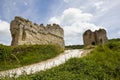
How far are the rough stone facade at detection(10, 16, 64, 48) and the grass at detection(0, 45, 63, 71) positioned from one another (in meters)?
7.34

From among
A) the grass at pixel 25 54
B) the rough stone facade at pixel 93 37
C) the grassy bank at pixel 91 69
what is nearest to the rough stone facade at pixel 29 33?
the grass at pixel 25 54

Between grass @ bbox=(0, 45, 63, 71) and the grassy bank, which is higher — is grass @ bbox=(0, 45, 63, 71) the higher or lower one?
the higher one

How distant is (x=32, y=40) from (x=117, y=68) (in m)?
20.2

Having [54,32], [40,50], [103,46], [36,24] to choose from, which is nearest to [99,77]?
[103,46]

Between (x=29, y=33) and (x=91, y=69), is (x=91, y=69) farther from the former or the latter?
(x=29, y=33)

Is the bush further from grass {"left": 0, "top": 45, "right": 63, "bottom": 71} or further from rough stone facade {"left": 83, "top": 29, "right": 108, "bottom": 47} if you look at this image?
rough stone facade {"left": 83, "top": 29, "right": 108, "bottom": 47}

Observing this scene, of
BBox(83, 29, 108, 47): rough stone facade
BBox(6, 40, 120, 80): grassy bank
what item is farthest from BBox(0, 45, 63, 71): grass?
BBox(83, 29, 108, 47): rough stone facade

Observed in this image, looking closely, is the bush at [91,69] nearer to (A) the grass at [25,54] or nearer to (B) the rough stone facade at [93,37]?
(A) the grass at [25,54]

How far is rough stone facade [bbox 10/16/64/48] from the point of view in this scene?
3189cm

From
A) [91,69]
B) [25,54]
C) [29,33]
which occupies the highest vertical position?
[29,33]

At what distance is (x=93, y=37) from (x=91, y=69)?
4335cm

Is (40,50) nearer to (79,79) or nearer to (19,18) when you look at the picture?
(19,18)

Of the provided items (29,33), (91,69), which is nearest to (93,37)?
(29,33)

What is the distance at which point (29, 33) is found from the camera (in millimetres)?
33688
